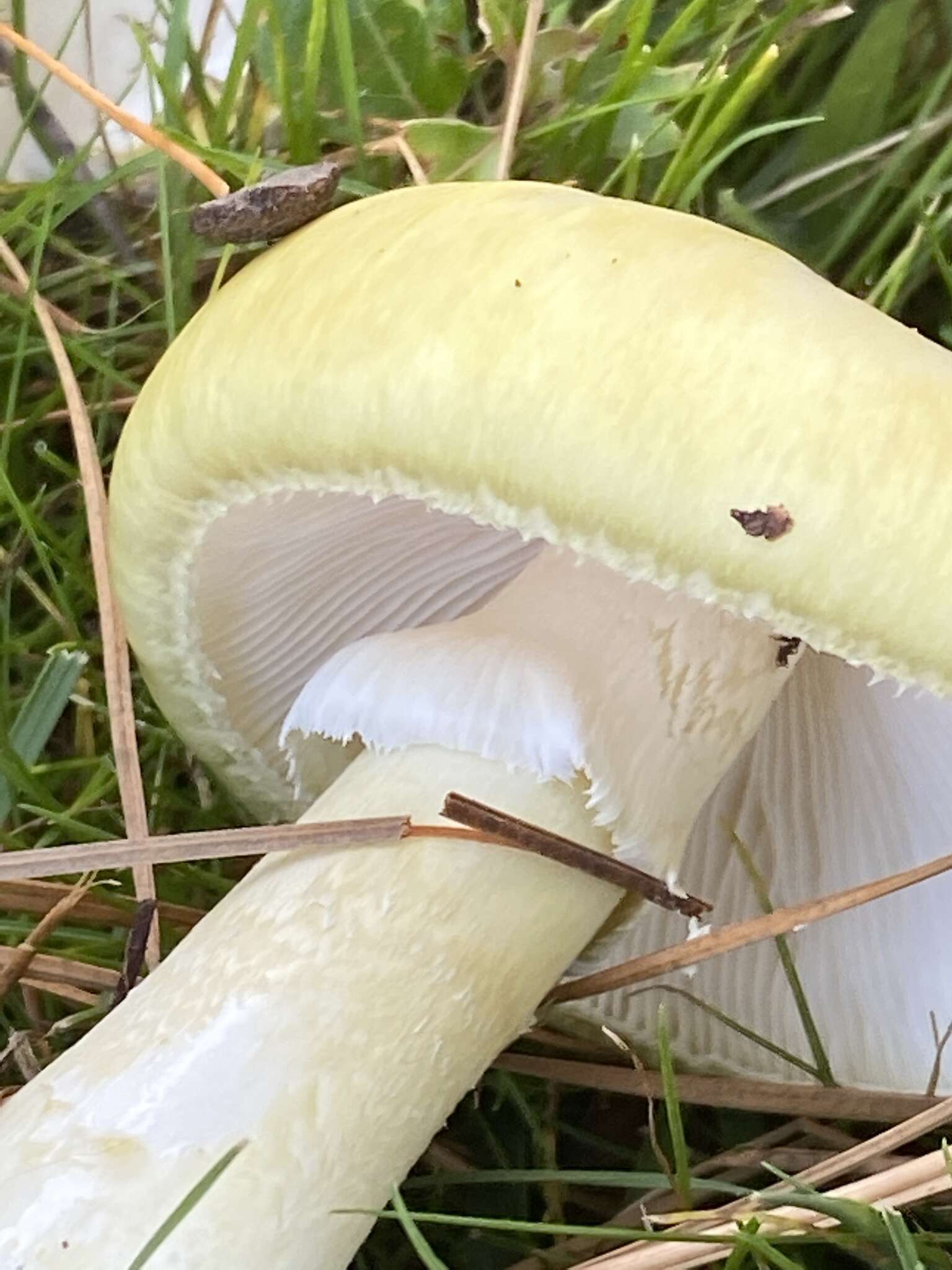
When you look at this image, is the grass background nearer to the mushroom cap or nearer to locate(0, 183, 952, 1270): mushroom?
locate(0, 183, 952, 1270): mushroom

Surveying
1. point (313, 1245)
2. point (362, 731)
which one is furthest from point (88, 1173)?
point (362, 731)

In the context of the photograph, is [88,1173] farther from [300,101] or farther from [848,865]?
[300,101]

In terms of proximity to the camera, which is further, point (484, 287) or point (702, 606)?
point (702, 606)

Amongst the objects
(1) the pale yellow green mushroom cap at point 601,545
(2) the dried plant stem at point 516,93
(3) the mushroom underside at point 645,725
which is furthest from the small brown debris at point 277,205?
(2) the dried plant stem at point 516,93

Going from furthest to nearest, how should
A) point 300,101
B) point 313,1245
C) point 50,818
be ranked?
point 300,101
point 50,818
point 313,1245

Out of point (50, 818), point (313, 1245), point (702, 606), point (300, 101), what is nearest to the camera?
point (313, 1245)

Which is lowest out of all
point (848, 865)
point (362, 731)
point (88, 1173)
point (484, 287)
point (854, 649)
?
point (848, 865)

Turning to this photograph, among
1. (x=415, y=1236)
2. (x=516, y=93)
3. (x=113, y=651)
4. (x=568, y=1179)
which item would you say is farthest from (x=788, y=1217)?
(x=516, y=93)

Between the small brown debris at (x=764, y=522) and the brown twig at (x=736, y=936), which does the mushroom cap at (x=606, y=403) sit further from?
the brown twig at (x=736, y=936)
